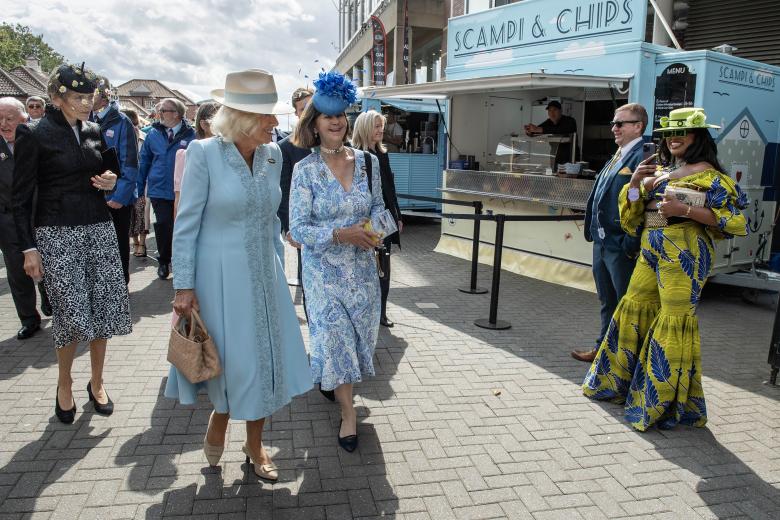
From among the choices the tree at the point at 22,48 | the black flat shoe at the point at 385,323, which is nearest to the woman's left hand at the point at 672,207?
the black flat shoe at the point at 385,323

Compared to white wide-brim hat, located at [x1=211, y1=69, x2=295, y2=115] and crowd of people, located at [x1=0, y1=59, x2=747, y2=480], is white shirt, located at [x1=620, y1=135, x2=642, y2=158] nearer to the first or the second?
crowd of people, located at [x1=0, y1=59, x2=747, y2=480]

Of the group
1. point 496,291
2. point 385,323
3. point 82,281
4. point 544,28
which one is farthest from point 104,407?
point 544,28

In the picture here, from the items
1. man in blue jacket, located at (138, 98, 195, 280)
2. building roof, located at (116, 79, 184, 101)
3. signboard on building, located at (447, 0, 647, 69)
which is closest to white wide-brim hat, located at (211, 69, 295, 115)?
man in blue jacket, located at (138, 98, 195, 280)

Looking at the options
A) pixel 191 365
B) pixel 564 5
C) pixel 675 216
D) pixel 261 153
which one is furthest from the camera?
pixel 564 5

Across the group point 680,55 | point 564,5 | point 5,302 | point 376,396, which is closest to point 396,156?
point 564,5

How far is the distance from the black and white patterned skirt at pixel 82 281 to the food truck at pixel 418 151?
930cm

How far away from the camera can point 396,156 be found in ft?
42.9

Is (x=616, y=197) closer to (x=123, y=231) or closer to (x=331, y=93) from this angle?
(x=331, y=93)

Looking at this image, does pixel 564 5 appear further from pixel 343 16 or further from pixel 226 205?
pixel 343 16

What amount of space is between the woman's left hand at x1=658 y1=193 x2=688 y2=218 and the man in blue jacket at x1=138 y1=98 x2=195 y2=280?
5.36 meters

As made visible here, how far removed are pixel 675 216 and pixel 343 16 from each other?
A: 44193 millimetres

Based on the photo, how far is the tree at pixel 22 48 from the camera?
62.7 m

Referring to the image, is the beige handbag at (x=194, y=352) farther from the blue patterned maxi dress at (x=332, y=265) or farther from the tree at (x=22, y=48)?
the tree at (x=22, y=48)

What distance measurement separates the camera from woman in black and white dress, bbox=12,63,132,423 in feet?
11.5
